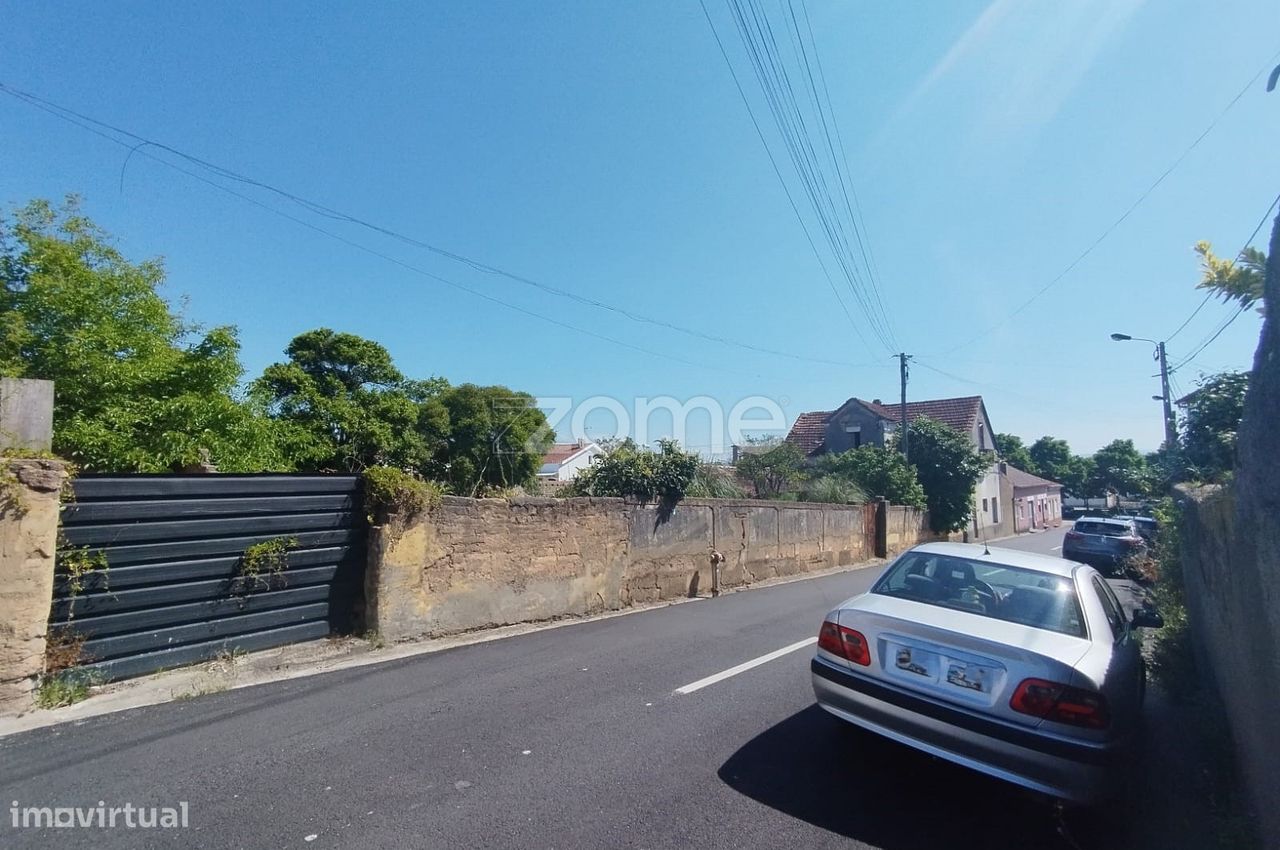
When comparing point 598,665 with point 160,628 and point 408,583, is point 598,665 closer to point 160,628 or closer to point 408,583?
point 408,583

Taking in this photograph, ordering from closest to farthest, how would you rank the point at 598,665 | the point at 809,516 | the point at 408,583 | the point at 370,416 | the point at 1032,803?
the point at 1032,803, the point at 598,665, the point at 408,583, the point at 809,516, the point at 370,416

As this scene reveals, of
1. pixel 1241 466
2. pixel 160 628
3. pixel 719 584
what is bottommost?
pixel 719 584

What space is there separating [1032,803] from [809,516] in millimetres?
12395

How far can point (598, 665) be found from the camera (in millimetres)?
5938

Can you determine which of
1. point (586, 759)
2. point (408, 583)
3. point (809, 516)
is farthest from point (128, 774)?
point (809, 516)

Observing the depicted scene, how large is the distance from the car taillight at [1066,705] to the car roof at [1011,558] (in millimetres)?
1245

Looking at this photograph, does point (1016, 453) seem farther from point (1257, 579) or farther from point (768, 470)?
point (1257, 579)

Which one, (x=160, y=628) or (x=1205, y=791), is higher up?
(x=160, y=628)

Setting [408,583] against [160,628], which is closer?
[160,628]

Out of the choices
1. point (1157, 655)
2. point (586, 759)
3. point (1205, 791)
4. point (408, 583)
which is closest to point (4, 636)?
point (408, 583)

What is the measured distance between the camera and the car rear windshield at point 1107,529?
15433 millimetres

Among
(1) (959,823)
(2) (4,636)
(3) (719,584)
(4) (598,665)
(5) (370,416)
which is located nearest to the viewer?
(1) (959,823)

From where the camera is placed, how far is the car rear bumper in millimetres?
2984

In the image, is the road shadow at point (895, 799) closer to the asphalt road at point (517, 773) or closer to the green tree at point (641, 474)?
the asphalt road at point (517, 773)
